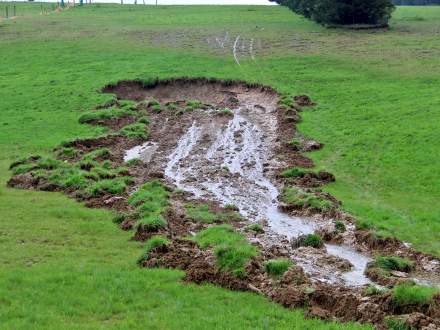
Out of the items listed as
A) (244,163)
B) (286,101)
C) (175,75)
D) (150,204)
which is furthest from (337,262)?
(175,75)

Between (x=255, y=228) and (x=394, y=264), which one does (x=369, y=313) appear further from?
(x=255, y=228)

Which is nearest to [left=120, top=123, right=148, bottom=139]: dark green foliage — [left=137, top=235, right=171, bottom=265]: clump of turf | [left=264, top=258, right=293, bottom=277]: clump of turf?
[left=137, top=235, right=171, bottom=265]: clump of turf

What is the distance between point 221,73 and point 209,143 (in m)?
18.0

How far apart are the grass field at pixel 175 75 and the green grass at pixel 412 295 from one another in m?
1.69

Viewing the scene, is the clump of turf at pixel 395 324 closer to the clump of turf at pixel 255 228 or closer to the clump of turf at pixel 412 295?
the clump of turf at pixel 412 295

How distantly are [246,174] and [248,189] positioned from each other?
2.61 metres

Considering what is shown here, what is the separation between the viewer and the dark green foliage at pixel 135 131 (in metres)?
35.8

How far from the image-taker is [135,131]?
36750mm

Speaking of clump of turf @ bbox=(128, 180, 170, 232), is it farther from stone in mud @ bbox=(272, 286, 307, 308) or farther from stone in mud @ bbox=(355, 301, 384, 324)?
stone in mud @ bbox=(355, 301, 384, 324)

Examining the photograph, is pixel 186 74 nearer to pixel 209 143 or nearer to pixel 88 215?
pixel 209 143

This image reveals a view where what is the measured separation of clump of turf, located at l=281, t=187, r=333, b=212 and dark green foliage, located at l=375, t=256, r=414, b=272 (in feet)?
16.9

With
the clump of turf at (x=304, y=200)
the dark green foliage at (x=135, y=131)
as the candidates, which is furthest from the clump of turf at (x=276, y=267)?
the dark green foliage at (x=135, y=131)

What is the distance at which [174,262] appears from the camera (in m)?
17.2

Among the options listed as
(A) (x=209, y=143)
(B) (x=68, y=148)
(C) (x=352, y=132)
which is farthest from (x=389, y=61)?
(B) (x=68, y=148)
